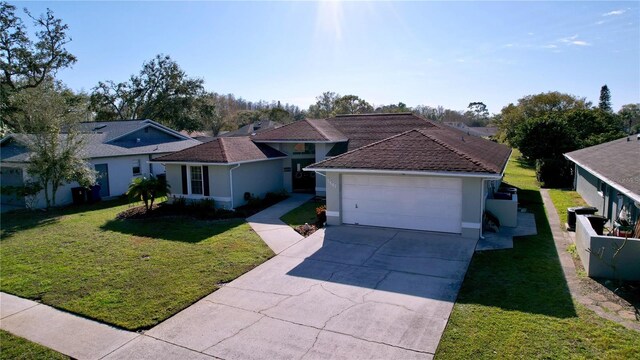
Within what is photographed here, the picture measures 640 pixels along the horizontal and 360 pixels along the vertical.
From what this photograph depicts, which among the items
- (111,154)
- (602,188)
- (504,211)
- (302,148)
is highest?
(302,148)

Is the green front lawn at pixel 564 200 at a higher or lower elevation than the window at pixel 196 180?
lower

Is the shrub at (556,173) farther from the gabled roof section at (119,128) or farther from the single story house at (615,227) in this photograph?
the gabled roof section at (119,128)

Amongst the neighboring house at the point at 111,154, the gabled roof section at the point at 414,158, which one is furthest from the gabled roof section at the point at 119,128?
the gabled roof section at the point at 414,158

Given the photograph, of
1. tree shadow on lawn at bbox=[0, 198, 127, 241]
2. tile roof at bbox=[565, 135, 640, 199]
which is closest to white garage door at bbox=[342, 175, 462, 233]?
tile roof at bbox=[565, 135, 640, 199]

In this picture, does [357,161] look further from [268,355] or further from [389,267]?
[268,355]

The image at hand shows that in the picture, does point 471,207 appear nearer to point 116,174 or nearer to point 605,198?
point 605,198

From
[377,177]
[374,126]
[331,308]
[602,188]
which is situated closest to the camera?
[331,308]

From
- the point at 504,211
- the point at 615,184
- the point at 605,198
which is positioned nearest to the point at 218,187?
the point at 504,211
